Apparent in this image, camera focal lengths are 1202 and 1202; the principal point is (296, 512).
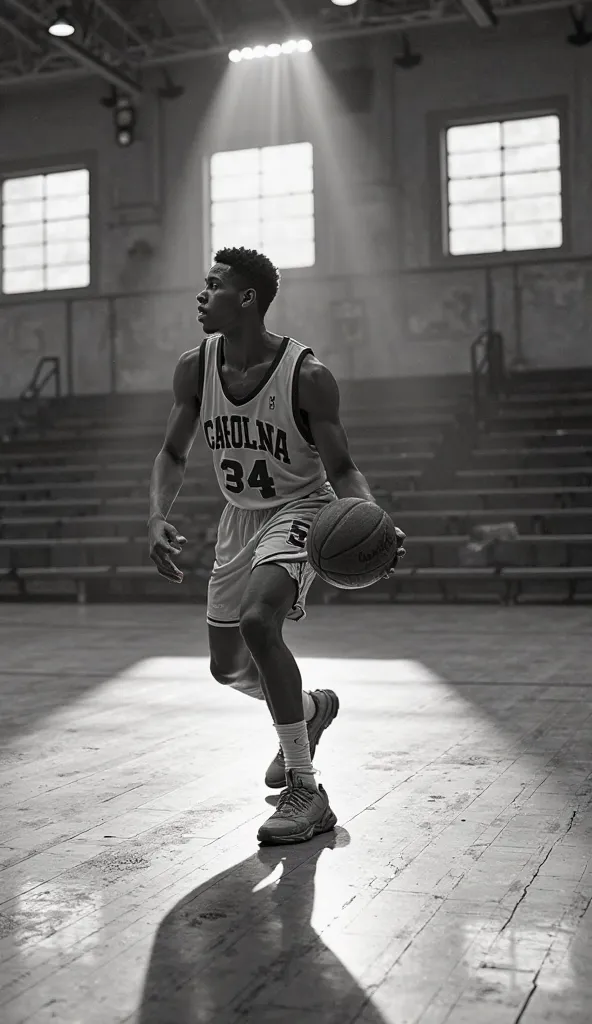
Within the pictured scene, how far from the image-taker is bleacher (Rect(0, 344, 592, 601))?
9.81m

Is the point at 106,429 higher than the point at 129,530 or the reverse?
higher

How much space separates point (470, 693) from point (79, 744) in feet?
5.75

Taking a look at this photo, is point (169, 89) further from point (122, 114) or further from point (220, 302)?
point (220, 302)

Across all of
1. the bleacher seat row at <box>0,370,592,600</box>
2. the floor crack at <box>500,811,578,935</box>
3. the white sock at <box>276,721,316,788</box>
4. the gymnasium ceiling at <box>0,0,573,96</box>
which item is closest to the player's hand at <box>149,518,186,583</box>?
the white sock at <box>276,721,316,788</box>

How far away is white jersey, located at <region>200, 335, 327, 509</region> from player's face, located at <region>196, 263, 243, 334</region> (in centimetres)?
15

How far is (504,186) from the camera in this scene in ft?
41.8

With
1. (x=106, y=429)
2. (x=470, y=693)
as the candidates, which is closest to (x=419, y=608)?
(x=470, y=693)

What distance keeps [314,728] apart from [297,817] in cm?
62

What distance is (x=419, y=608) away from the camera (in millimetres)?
9031

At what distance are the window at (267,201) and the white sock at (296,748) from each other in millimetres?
11021

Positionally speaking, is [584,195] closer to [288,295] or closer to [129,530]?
[288,295]

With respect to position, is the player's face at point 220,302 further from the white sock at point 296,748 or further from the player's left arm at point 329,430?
the white sock at point 296,748

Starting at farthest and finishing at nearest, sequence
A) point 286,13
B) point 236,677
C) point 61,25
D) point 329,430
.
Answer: point 286,13 < point 61,25 < point 236,677 < point 329,430

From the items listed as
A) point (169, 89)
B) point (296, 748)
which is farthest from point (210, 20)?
point (296, 748)
